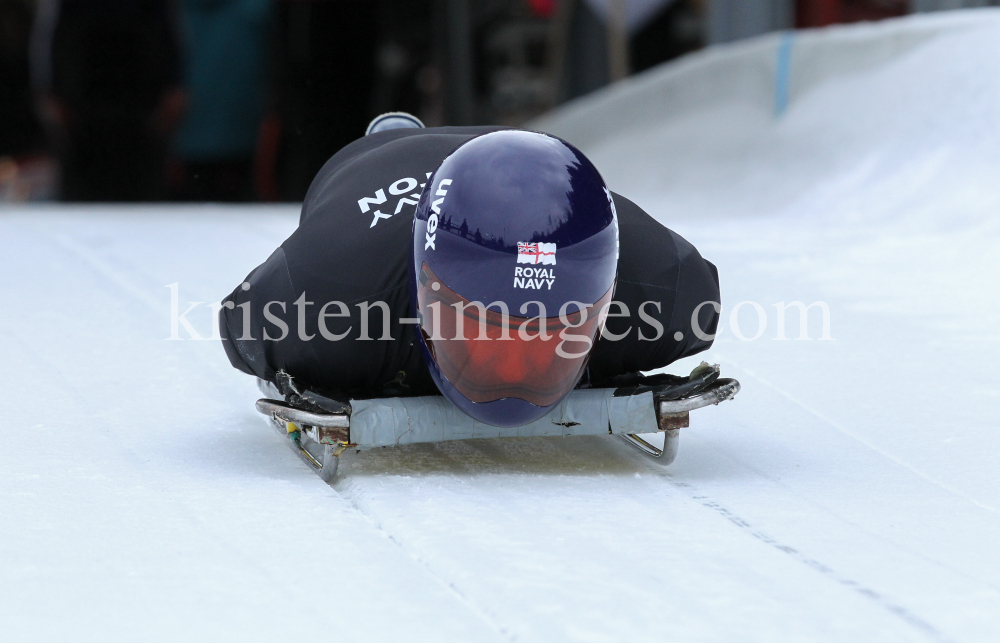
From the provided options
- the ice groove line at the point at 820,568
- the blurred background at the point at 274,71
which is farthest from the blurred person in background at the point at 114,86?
the ice groove line at the point at 820,568

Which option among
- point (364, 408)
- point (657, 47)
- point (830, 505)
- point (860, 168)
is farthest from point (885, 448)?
point (657, 47)

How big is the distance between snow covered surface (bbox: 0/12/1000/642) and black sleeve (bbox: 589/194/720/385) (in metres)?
0.25

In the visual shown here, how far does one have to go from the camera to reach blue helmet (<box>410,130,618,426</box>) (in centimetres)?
269

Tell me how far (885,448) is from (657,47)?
1024 cm

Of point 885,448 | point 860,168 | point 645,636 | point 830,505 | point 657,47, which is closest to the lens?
point 645,636

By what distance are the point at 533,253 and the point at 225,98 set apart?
860 centimetres

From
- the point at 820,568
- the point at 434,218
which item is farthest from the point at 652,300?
the point at 820,568

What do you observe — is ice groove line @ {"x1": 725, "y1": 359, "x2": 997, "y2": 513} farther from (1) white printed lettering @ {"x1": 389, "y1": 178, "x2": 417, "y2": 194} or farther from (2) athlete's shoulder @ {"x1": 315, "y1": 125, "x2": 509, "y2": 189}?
(1) white printed lettering @ {"x1": 389, "y1": 178, "x2": 417, "y2": 194}

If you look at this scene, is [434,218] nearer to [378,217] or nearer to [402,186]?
[378,217]

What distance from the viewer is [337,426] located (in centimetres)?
285

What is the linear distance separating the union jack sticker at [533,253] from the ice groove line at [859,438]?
111 cm

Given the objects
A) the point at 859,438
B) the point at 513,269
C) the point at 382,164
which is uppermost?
the point at 382,164

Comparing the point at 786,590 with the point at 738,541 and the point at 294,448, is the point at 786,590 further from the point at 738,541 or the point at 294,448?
the point at 294,448

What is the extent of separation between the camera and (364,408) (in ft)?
9.60
